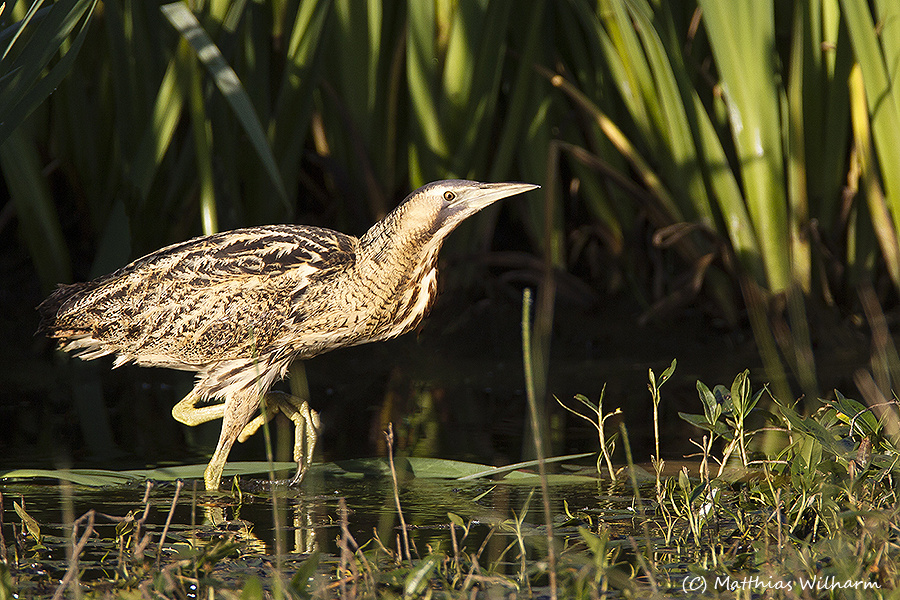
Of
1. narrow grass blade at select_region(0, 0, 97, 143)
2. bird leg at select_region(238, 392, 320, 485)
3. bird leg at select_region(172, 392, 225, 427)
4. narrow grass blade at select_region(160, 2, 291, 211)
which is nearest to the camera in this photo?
narrow grass blade at select_region(0, 0, 97, 143)

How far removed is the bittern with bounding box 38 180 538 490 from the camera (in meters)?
4.12

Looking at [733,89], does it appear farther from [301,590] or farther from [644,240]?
[301,590]

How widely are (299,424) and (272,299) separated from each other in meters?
0.46

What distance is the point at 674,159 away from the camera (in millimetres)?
5387

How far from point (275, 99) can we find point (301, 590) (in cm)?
427

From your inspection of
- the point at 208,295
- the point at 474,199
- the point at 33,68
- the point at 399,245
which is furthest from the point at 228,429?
the point at 33,68

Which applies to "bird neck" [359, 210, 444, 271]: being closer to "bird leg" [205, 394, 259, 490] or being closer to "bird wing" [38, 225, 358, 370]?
"bird wing" [38, 225, 358, 370]

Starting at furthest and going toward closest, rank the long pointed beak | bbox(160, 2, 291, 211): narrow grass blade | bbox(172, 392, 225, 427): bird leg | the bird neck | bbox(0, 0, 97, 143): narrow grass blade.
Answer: bbox(160, 2, 291, 211): narrow grass blade
bbox(172, 392, 225, 427): bird leg
the bird neck
the long pointed beak
bbox(0, 0, 97, 143): narrow grass blade

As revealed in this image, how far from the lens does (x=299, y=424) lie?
4.12m

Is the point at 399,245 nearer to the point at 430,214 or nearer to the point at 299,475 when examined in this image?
the point at 430,214

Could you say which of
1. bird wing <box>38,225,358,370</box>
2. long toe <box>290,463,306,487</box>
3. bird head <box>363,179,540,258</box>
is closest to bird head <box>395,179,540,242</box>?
bird head <box>363,179,540,258</box>

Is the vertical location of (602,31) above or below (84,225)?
above

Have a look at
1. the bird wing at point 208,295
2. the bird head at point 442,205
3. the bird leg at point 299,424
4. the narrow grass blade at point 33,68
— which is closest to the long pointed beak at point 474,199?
the bird head at point 442,205

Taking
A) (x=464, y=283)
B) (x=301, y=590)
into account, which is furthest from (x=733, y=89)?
(x=301, y=590)
